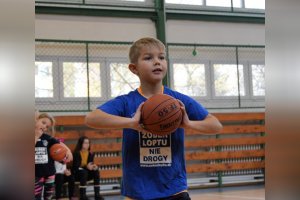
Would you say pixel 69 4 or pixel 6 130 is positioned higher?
pixel 69 4

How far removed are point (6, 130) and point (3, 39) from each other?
0.08m

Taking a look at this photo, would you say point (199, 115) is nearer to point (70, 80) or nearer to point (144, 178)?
point (144, 178)

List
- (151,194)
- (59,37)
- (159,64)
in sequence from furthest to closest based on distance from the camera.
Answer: (59,37), (159,64), (151,194)

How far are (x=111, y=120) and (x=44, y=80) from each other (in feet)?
24.1

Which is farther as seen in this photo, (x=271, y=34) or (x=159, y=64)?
(x=159, y=64)

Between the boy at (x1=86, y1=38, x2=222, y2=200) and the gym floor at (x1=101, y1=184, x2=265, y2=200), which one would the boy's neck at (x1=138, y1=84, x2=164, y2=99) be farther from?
the gym floor at (x1=101, y1=184, x2=265, y2=200)

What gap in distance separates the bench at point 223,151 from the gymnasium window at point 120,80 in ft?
3.25

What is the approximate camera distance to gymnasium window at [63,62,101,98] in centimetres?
946

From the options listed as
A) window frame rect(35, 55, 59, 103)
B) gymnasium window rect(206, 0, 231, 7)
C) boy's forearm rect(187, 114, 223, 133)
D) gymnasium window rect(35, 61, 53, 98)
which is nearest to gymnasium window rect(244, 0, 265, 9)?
gymnasium window rect(206, 0, 231, 7)

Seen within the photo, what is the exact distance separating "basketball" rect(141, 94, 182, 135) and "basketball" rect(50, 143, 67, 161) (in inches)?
149

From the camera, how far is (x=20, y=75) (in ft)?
1.20

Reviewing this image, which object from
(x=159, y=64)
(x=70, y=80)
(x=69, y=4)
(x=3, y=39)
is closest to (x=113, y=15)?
(x=69, y=4)

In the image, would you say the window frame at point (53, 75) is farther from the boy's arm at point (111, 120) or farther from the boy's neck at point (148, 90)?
the boy's arm at point (111, 120)

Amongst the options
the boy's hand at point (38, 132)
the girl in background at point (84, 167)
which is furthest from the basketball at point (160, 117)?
the girl in background at point (84, 167)
